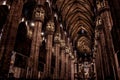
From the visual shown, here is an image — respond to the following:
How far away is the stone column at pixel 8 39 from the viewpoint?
761 cm

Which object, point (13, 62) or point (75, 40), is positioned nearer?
point (13, 62)

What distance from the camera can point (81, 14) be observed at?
101ft

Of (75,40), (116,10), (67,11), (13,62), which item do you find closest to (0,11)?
(13,62)

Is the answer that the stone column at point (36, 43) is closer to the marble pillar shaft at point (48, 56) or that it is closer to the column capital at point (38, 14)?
the column capital at point (38, 14)

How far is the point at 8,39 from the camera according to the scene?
8.48 m

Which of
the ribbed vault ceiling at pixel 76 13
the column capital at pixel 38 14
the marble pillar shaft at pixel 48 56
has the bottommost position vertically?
the marble pillar shaft at pixel 48 56

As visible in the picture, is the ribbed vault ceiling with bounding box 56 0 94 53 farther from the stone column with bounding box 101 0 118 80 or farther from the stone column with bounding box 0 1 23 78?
the stone column with bounding box 0 1 23 78

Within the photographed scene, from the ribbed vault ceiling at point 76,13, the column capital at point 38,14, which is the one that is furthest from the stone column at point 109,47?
the ribbed vault ceiling at point 76,13

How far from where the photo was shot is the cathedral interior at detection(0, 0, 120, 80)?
328 inches

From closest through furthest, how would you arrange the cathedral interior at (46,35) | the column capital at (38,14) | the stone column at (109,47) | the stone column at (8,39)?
the stone column at (8,39), the cathedral interior at (46,35), the stone column at (109,47), the column capital at (38,14)

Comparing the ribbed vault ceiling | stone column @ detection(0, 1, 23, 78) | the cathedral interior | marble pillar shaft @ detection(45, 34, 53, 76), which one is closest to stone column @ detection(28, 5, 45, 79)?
the cathedral interior

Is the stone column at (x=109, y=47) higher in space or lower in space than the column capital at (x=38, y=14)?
lower

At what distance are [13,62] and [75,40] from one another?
25211 millimetres

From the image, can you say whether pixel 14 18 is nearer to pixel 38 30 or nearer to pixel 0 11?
pixel 38 30
